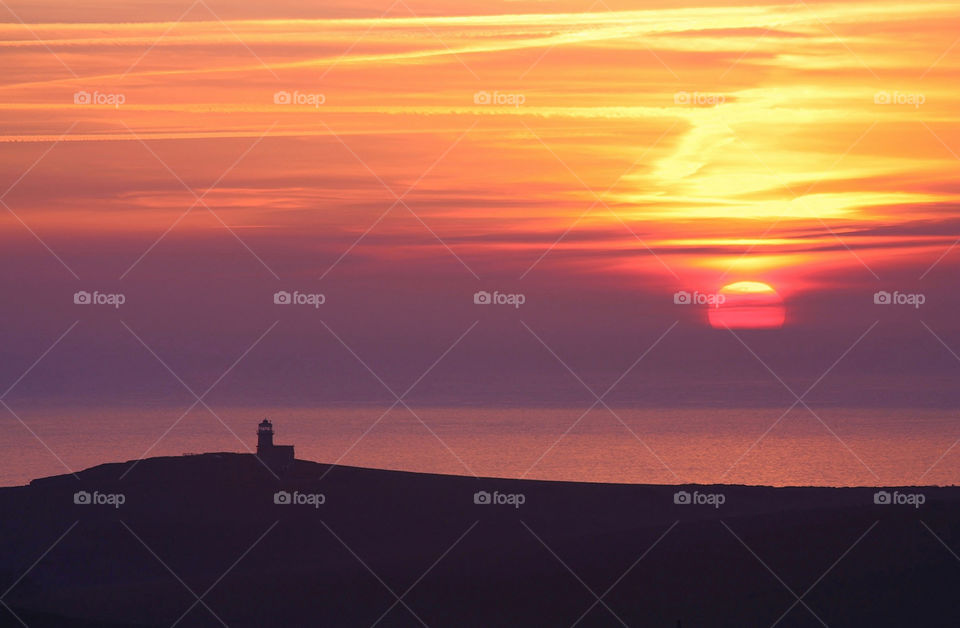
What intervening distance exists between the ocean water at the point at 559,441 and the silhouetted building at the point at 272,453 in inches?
1371

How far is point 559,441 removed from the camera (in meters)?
102

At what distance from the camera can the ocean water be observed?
7638 centimetres

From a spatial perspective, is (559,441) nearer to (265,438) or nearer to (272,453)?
(265,438)

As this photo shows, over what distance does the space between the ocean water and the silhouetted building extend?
34828 mm

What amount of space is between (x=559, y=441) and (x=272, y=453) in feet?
222

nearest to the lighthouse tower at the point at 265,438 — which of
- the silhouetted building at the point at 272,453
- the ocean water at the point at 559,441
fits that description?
the silhouetted building at the point at 272,453

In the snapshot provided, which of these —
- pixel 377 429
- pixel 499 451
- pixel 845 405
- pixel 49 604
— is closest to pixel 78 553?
pixel 49 604

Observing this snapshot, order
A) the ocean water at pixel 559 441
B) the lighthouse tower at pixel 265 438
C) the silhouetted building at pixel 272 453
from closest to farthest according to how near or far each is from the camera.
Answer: the silhouetted building at pixel 272 453 → the lighthouse tower at pixel 265 438 → the ocean water at pixel 559 441

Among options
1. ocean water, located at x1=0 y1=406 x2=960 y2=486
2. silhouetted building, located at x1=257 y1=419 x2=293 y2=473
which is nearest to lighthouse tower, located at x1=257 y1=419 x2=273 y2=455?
silhouetted building, located at x1=257 y1=419 x2=293 y2=473

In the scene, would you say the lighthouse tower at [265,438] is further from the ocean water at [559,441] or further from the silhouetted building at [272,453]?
the ocean water at [559,441]

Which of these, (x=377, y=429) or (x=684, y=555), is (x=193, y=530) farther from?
(x=377, y=429)

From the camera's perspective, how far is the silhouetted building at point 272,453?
34.7 metres

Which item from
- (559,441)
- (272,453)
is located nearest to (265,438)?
(272,453)

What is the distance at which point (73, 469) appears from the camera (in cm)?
7819
